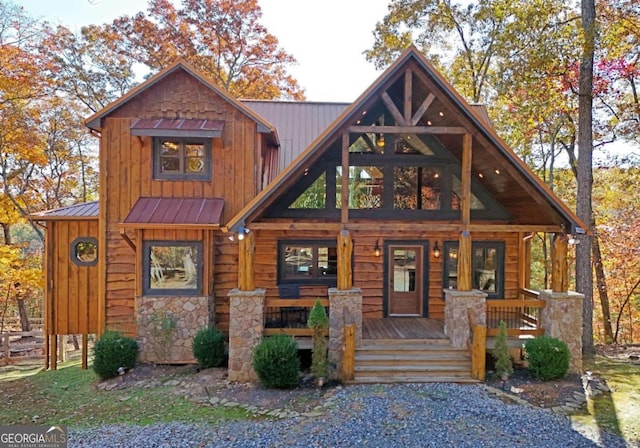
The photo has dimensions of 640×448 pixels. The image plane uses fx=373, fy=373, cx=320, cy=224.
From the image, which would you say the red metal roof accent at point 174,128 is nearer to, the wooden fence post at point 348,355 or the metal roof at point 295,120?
the metal roof at point 295,120

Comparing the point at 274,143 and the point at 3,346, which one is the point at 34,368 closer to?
the point at 3,346

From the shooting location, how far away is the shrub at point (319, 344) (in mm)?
7107

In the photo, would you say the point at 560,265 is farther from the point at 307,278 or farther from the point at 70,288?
the point at 70,288

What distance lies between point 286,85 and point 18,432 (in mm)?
16140

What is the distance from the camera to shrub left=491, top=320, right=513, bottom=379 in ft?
24.1

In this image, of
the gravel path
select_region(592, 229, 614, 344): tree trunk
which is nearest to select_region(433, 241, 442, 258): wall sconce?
the gravel path

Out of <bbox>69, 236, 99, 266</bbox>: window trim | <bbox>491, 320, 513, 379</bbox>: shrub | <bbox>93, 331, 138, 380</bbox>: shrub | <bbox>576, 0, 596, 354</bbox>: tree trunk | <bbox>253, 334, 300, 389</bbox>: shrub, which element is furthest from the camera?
<bbox>576, 0, 596, 354</bbox>: tree trunk

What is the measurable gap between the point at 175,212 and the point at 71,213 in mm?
2880

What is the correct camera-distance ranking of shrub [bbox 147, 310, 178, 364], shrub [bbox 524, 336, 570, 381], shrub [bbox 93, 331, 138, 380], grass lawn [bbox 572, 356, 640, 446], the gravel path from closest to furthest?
1. the gravel path
2. grass lawn [bbox 572, 356, 640, 446]
3. shrub [bbox 524, 336, 570, 381]
4. shrub [bbox 93, 331, 138, 380]
5. shrub [bbox 147, 310, 178, 364]

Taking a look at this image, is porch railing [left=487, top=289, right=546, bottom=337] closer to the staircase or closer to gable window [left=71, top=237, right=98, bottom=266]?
the staircase

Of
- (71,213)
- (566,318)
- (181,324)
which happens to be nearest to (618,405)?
(566,318)

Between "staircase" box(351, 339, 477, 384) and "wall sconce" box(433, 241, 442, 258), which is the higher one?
"wall sconce" box(433, 241, 442, 258)

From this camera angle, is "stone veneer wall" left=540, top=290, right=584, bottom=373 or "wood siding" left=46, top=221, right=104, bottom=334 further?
"wood siding" left=46, top=221, right=104, bottom=334

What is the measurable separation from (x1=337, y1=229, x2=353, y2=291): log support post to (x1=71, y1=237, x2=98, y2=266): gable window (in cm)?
609
